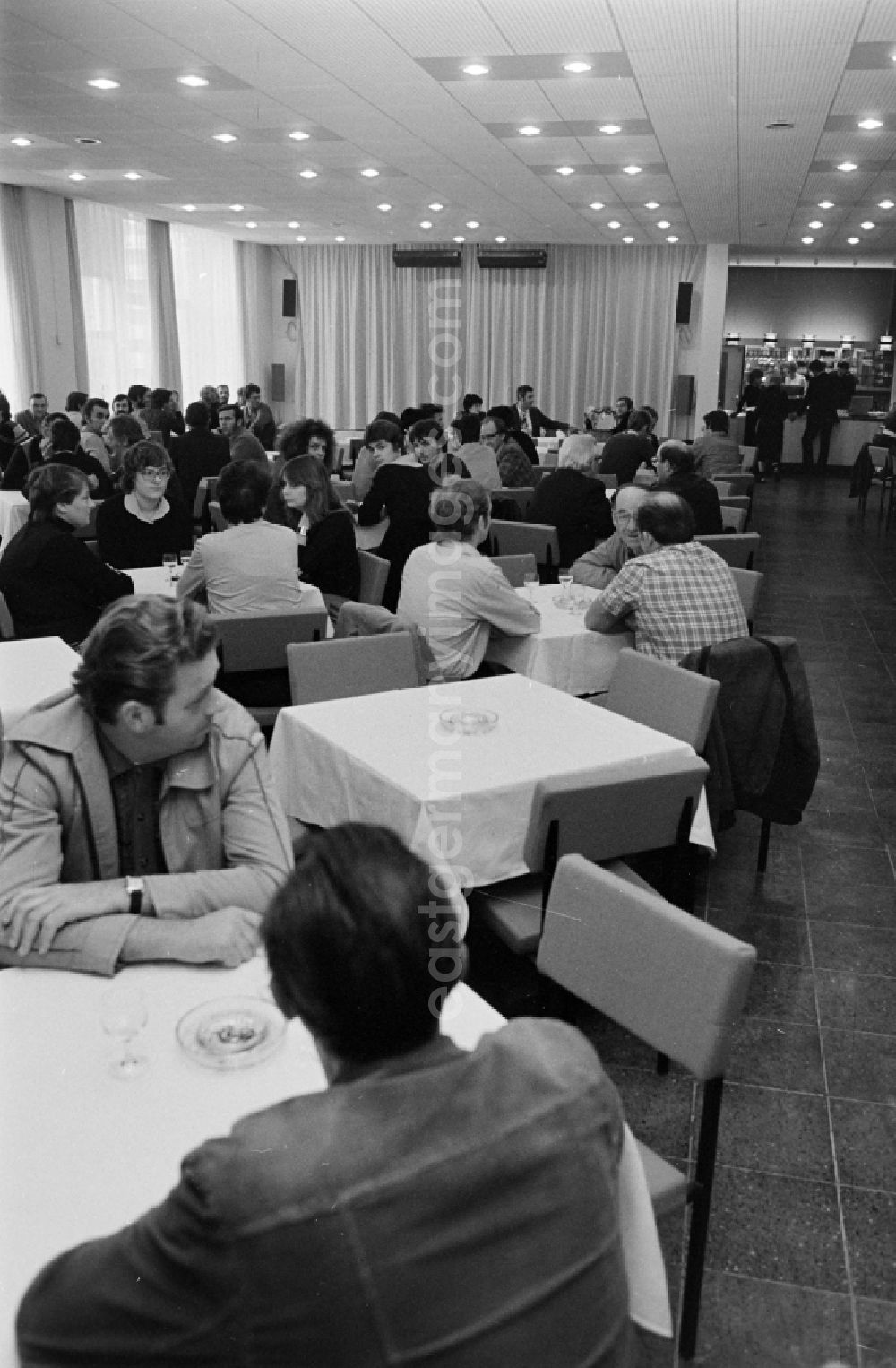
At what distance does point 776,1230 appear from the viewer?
2471mm

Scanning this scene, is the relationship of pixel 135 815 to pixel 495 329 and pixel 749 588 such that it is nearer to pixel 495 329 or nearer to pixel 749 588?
pixel 749 588

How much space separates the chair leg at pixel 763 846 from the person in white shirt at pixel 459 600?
3.62ft

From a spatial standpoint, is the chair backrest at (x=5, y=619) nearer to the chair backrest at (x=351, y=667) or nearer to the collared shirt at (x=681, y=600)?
the chair backrest at (x=351, y=667)

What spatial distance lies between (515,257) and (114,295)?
5687mm

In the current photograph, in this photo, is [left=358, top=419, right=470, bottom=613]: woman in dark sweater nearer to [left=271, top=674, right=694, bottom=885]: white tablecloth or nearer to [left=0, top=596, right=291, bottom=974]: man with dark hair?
[left=271, top=674, right=694, bottom=885]: white tablecloth

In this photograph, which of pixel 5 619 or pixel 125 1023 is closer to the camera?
pixel 125 1023

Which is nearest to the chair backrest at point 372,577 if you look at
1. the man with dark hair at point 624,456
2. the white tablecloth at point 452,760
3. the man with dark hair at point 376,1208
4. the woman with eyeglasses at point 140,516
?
the woman with eyeglasses at point 140,516

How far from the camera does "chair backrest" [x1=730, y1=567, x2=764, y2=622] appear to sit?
5.16 metres

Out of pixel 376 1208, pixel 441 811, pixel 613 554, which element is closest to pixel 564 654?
pixel 613 554

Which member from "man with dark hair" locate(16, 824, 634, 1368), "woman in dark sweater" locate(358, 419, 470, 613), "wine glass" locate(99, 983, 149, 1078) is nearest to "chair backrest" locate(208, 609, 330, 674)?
"woman in dark sweater" locate(358, 419, 470, 613)

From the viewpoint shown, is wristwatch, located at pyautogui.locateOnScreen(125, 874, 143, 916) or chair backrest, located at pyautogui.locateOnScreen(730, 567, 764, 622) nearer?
wristwatch, located at pyautogui.locateOnScreen(125, 874, 143, 916)

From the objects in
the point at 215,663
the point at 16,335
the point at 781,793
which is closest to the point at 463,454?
the point at 781,793

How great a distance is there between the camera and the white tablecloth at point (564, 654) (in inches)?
179

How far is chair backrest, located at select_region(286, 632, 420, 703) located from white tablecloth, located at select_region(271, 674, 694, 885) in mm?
236
